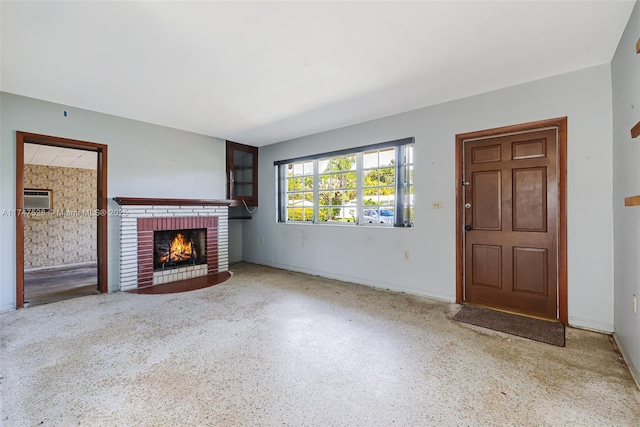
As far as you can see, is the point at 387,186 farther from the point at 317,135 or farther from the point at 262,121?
the point at 262,121

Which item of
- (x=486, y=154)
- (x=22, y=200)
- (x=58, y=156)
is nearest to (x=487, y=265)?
(x=486, y=154)

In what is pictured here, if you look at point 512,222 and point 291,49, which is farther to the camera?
point 512,222

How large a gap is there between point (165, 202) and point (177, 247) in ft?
2.91

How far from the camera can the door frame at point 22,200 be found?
326 centimetres

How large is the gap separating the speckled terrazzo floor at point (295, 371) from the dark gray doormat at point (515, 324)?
0.12m

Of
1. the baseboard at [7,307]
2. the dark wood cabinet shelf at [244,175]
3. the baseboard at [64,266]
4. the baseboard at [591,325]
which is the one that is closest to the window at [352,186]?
the dark wood cabinet shelf at [244,175]

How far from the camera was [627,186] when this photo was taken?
210 centimetres

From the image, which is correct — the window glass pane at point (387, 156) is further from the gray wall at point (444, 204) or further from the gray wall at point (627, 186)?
the gray wall at point (627, 186)

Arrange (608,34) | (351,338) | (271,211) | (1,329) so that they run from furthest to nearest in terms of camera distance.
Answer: (271,211), (1,329), (351,338), (608,34)

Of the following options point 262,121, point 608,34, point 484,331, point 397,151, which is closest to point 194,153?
point 262,121

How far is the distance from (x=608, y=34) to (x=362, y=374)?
3121 millimetres

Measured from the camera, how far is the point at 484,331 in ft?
8.59

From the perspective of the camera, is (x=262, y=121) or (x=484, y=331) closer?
(x=484, y=331)

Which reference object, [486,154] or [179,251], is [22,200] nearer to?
[179,251]
